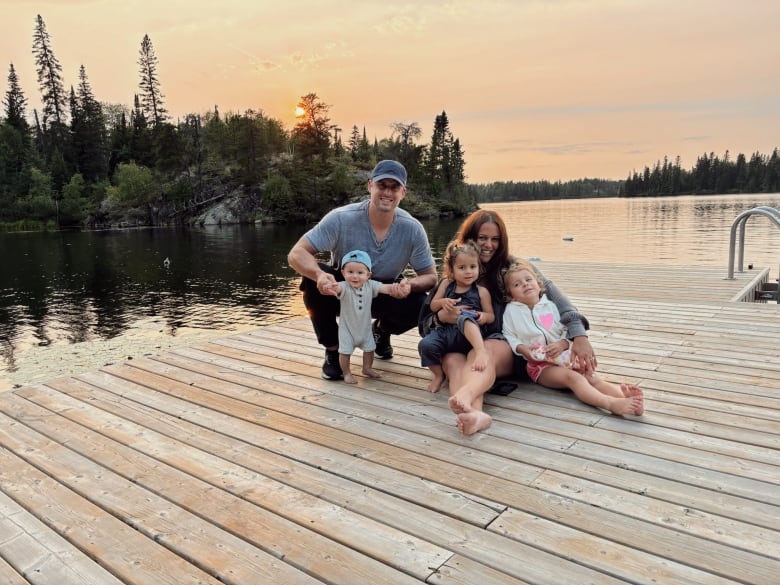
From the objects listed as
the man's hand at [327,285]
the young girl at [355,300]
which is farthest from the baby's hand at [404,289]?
the man's hand at [327,285]

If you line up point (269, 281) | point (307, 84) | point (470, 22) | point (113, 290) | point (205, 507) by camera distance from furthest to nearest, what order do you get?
1. point (307, 84)
2. point (269, 281)
3. point (113, 290)
4. point (470, 22)
5. point (205, 507)

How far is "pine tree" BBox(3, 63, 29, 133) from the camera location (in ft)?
222

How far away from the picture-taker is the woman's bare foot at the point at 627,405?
2.88 meters

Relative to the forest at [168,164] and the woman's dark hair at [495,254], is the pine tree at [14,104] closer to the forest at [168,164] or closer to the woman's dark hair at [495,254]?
the forest at [168,164]

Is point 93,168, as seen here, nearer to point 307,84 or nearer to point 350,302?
point 307,84

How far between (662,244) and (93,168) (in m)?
68.4

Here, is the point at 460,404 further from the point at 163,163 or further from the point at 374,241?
the point at 163,163

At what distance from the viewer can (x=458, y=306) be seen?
3.32 m

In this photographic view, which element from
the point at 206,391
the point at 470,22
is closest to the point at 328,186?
the point at 470,22

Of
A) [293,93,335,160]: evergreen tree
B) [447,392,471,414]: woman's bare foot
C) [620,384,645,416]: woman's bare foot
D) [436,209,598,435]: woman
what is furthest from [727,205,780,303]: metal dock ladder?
[293,93,335,160]: evergreen tree

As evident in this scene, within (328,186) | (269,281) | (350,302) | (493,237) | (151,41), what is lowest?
(269,281)

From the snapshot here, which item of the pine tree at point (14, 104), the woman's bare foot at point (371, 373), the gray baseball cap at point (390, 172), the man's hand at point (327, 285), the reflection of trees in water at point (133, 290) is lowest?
Answer: the reflection of trees in water at point (133, 290)

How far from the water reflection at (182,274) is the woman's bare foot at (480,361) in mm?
11422

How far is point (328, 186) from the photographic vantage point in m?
63.8
